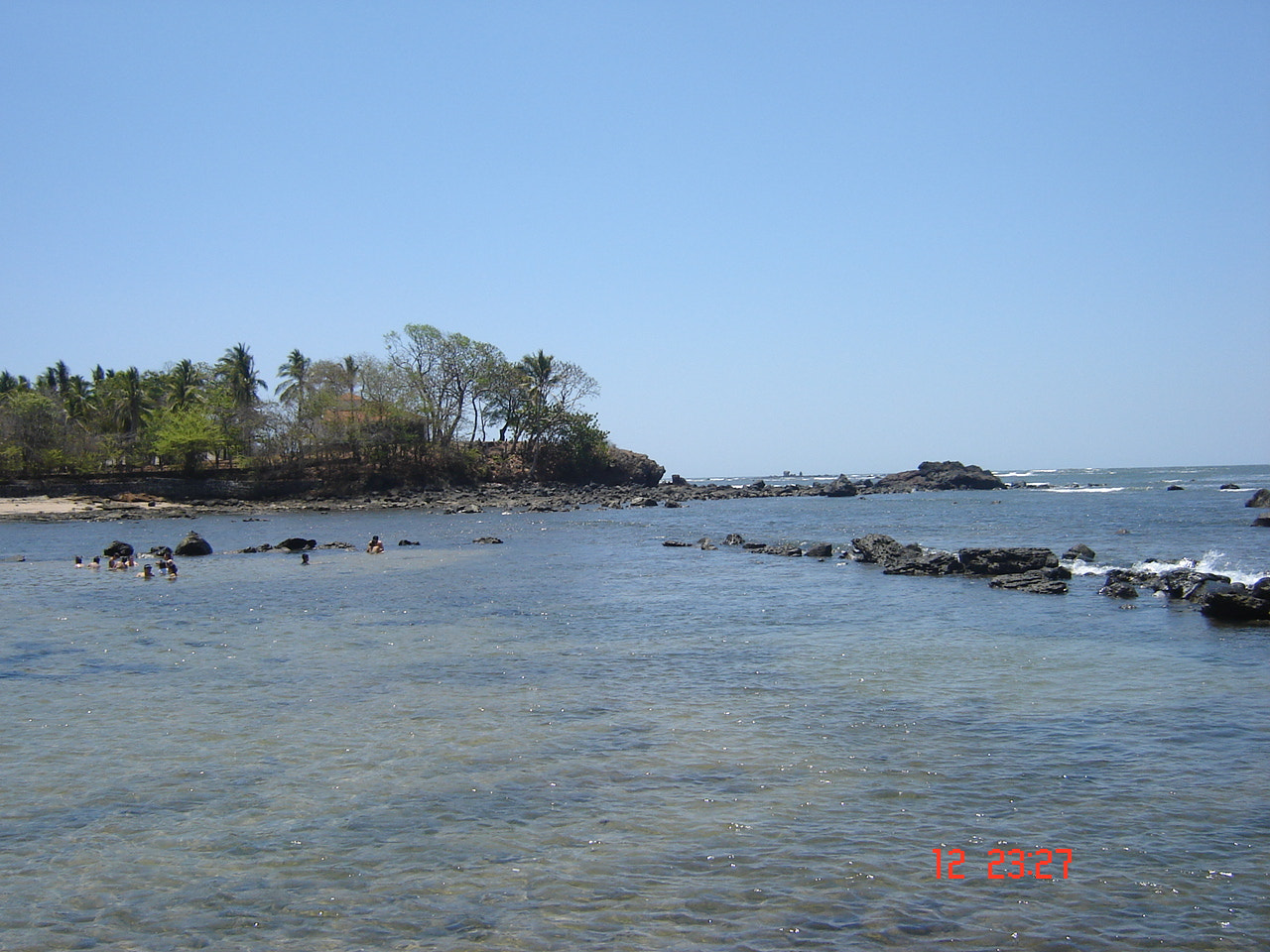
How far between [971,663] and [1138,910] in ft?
29.2

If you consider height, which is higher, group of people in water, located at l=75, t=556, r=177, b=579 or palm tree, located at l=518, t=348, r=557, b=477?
palm tree, located at l=518, t=348, r=557, b=477

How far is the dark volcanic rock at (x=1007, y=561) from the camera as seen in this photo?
27609 mm

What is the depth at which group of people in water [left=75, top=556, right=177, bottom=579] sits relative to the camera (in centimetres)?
3070

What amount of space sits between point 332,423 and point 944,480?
74069mm

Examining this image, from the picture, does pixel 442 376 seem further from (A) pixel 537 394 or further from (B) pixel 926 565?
(B) pixel 926 565

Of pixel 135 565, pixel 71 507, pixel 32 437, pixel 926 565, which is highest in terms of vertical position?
pixel 32 437

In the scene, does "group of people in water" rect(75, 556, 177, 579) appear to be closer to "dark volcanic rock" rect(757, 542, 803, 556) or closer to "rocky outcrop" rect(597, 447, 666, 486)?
"dark volcanic rock" rect(757, 542, 803, 556)

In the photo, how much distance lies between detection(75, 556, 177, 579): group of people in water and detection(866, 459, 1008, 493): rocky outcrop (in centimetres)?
8705

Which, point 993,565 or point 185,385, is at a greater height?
point 185,385

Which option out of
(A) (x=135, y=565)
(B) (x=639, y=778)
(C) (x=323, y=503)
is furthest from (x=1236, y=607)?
(C) (x=323, y=503)

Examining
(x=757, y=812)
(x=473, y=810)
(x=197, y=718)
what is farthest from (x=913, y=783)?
(x=197, y=718)

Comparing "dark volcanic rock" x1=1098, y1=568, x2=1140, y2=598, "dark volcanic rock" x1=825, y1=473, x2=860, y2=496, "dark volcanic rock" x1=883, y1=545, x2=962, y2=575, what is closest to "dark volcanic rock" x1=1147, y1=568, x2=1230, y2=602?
"dark volcanic rock" x1=1098, y1=568, x2=1140, y2=598

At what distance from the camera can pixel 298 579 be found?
97.4 feet
